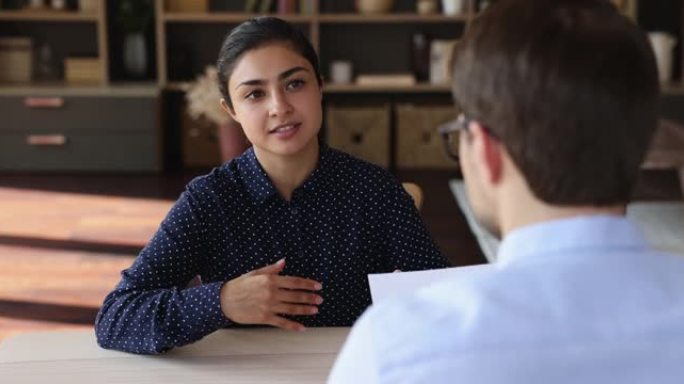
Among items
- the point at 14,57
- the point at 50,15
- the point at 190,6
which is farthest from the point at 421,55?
the point at 14,57

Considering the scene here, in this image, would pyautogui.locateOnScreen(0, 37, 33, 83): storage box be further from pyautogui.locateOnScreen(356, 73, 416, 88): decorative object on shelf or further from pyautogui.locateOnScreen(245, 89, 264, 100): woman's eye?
pyautogui.locateOnScreen(245, 89, 264, 100): woman's eye

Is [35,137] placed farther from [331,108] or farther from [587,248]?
[587,248]

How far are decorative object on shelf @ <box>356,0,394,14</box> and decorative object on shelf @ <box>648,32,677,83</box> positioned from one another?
141 cm

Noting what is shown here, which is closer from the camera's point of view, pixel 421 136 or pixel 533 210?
pixel 533 210

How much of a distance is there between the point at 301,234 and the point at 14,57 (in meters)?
4.49

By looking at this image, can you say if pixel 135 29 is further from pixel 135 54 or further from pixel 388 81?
pixel 388 81

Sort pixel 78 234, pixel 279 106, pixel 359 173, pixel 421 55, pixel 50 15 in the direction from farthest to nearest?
pixel 421 55
pixel 50 15
pixel 78 234
pixel 359 173
pixel 279 106

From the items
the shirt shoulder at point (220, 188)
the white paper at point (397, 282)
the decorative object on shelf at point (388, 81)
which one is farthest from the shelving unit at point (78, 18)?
the white paper at point (397, 282)

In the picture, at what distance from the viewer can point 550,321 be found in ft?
2.57

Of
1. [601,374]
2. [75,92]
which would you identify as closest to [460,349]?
[601,374]

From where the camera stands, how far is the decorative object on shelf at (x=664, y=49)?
5.71m

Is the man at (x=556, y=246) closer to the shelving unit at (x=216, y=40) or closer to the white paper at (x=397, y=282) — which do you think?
the white paper at (x=397, y=282)

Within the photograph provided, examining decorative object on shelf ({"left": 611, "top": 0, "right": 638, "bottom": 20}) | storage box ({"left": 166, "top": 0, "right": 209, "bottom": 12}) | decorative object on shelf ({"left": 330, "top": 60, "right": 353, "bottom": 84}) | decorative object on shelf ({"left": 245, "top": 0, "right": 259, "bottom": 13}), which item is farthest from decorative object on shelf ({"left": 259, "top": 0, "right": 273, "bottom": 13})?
decorative object on shelf ({"left": 611, "top": 0, "right": 638, "bottom": 20})

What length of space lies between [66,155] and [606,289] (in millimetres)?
5099
